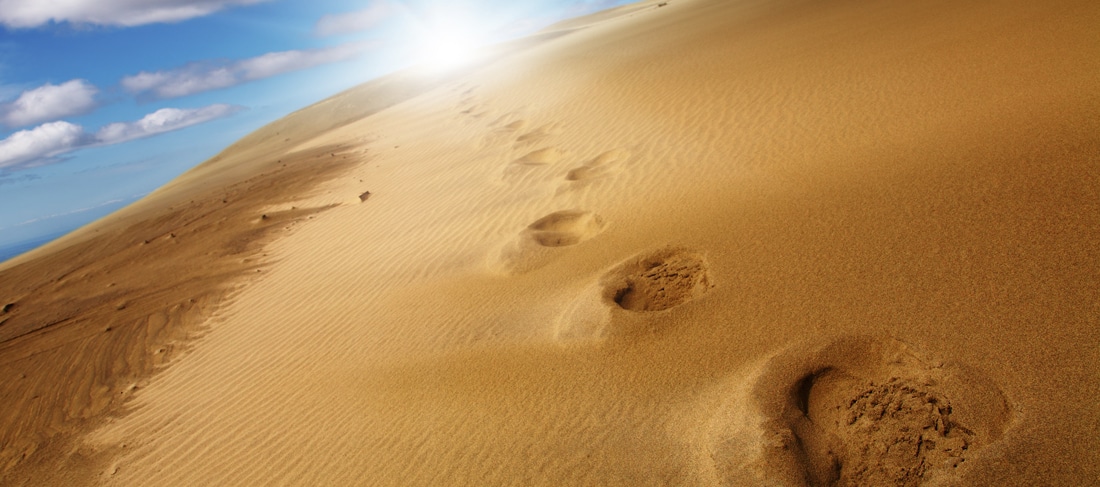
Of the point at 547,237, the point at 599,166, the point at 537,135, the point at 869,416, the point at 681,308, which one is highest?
the point at 537,135

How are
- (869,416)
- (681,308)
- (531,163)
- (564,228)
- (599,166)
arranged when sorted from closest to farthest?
(869,416) < (681,308) < (564,228) < (599,166) < (531,163)

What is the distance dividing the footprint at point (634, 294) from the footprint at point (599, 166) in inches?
110

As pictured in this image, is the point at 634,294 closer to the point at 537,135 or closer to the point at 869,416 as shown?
the point at 869,416

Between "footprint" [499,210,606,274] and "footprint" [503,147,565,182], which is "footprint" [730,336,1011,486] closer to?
"footprint" [499,210,606,274]

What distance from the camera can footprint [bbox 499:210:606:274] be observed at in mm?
5090

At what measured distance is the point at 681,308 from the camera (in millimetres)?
3549

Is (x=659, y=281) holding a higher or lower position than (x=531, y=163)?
lower

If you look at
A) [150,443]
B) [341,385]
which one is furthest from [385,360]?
[150,443]

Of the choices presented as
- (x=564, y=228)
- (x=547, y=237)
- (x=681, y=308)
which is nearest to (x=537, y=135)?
(x=564, y=228)

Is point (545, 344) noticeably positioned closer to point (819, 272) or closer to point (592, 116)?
point (819, 272)

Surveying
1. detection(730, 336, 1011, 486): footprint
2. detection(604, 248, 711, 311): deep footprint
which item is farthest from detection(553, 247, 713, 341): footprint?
detection(730, 336, 1011, 486): footprint

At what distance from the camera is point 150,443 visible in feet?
14.0

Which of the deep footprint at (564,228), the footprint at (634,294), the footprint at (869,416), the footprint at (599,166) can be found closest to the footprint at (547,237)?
the deep footprint at (564,228)

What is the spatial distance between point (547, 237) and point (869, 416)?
3.65 metres
